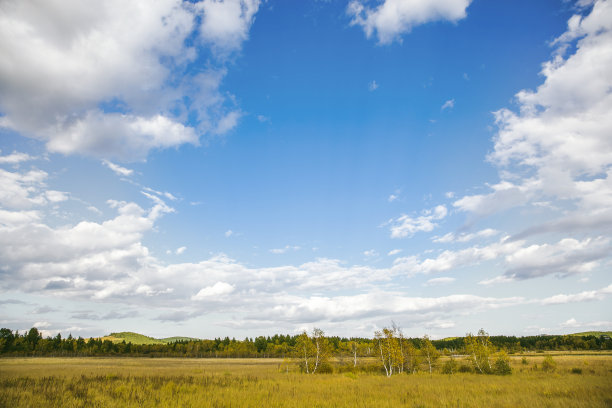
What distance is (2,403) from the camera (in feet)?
47.0

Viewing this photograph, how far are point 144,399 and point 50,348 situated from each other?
481 ft

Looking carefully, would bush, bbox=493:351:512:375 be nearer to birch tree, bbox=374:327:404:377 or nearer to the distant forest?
birch tree, bbox=374:327:404:377

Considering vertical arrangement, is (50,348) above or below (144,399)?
below

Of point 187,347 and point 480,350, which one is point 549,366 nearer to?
point 480,350

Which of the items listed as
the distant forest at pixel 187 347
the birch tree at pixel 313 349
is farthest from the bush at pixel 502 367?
the distant forest at pixel 187 347

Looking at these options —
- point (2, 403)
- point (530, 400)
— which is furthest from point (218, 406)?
point (530, 400)

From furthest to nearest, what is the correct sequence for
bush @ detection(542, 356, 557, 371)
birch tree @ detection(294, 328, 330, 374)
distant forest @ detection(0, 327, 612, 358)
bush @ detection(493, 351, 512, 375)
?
distant forest @ detection(0, 327, 612, 358) → birch tree @ detection(294, 328, 330, 374) → bush @ detection(542, 356, 557, 371) → bush @ detection(493, 351, 512, 375)

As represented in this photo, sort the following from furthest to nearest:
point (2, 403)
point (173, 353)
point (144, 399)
→ point (173, 353) → point (144, 399) → point (2, 403)

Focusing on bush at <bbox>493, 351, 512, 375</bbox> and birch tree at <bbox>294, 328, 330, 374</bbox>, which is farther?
birch tree at <bbox>294, 328, 330, 374</bbox>

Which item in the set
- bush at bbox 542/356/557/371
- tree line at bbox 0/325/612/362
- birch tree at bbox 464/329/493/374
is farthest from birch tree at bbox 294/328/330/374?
bush at bbox 542/356/557/371

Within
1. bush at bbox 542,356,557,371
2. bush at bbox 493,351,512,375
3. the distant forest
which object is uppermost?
bush at bbox 493,351,512,375

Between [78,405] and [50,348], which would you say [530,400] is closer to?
[78,405]

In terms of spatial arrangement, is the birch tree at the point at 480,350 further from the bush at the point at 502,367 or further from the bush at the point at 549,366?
the bush at the point at 549,366

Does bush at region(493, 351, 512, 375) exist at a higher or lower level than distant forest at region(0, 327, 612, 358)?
higher
